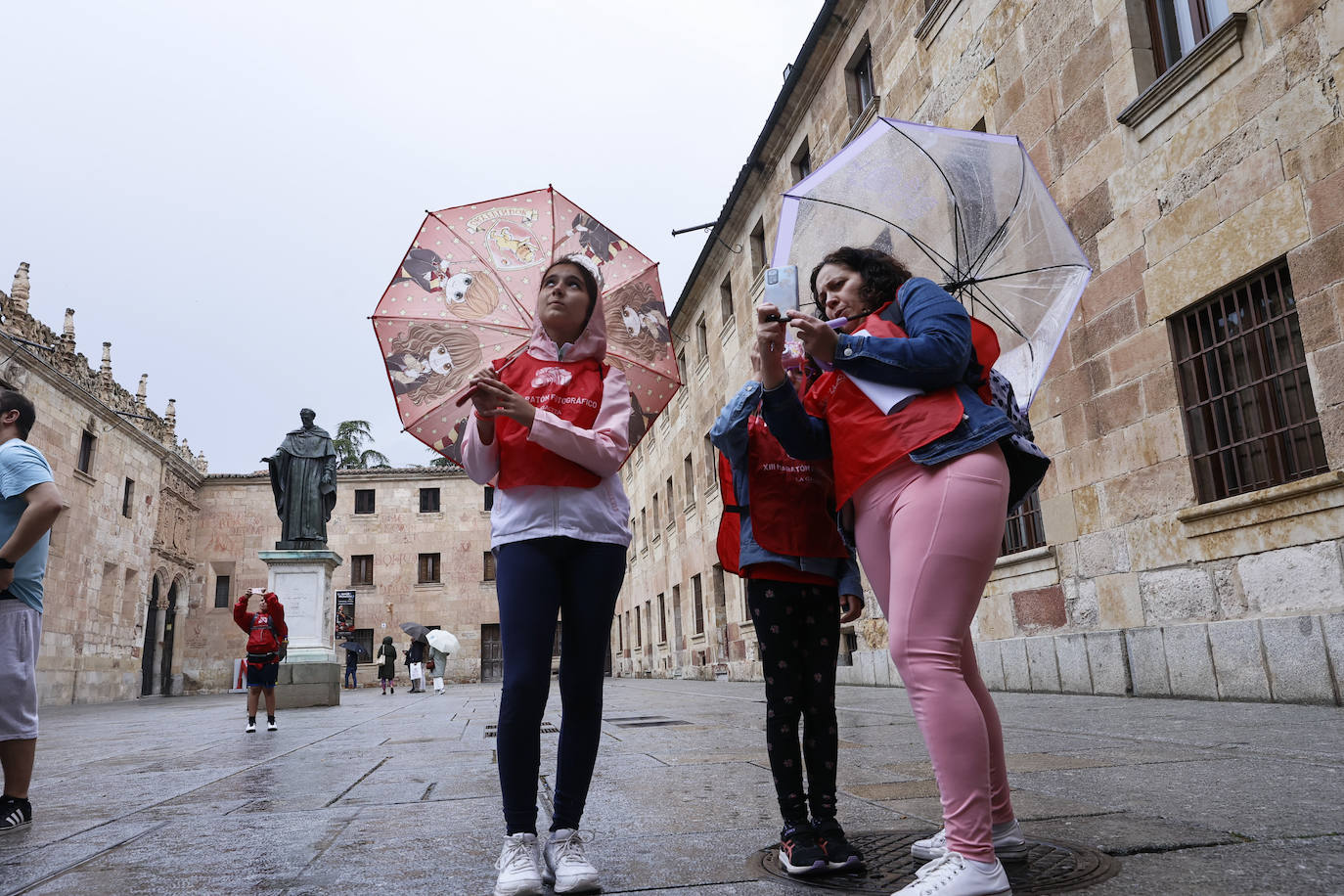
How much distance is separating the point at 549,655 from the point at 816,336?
1.10 meters

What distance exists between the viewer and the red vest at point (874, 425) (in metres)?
2.20

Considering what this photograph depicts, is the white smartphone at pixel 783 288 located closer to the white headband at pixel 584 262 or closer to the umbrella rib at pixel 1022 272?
the white headband at pixel 584 262

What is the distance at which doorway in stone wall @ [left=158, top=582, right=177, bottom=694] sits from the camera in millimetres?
31062

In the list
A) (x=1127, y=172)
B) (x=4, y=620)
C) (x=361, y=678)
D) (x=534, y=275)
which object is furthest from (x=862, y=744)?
(x=361, y=678)

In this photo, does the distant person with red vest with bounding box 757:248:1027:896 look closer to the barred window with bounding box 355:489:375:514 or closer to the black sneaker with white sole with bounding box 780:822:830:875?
the black sneaker with white sole with bounding box 780:822:830:875

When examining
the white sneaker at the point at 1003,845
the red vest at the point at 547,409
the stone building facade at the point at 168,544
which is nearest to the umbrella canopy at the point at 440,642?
the stone building facade at the point at 168,544

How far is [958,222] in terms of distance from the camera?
3414mm

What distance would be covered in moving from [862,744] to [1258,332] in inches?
180

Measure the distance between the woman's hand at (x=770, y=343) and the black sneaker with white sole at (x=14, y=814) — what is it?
330 cm

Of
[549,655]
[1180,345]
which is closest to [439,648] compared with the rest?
[1180,345]

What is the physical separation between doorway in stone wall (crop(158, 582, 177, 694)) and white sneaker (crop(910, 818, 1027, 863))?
3359 centimetres

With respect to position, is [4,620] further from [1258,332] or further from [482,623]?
[482,623]

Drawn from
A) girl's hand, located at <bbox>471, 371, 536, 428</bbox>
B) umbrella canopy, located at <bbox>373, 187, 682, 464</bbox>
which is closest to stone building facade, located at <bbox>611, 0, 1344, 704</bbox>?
umbrella canopy, located at <bbox>373, 187, 682, 464</bbox>

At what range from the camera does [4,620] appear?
3713mm
